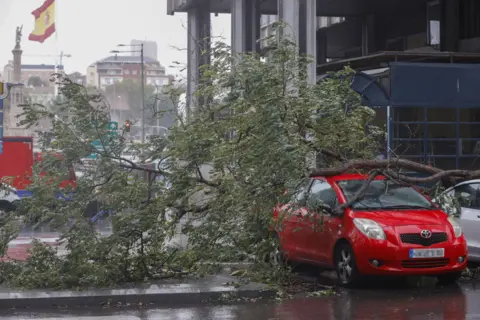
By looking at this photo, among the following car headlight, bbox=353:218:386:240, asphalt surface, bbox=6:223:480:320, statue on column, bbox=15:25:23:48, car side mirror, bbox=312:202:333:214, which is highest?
statue on column, bbox=15:25:23:48

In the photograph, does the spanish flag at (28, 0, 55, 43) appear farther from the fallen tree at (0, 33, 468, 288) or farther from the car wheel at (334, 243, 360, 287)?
the car wheel at (334, 243, 360, 287)

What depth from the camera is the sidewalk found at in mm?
10500

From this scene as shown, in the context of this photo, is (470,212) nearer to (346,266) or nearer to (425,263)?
(425,263)

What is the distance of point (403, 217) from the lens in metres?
12.0

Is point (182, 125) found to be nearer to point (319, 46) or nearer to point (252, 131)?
point (252, 131)

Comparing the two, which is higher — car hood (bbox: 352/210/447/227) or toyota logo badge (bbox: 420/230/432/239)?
car hood (bbox: 352/210/447/227)

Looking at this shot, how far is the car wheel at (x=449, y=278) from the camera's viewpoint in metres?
12.2

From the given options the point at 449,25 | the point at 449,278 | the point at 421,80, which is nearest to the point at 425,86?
the point at 421,80

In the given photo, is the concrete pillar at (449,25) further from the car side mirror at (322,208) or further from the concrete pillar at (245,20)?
the car side mirror at (322,208)

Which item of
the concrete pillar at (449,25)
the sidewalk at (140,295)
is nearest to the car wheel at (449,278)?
the sidewalk at (140,295)

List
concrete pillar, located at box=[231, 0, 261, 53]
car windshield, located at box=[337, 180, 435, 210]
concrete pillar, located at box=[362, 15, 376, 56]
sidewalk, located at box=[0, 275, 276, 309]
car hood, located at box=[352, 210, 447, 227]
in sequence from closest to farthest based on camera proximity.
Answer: sidewalk, located at box=[0, 275, 276, 309], car hood, located at box=[352, 210, 447, 227], car windshield, located at box=[337, 180, 435, 210], concrete pillar, located at box=[231, 0, 261, 53], concrete pillar, located at box=[362, 15, 376, 56]

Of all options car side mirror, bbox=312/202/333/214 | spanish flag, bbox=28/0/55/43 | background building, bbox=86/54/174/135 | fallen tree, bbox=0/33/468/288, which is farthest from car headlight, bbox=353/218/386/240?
spanish flag, bbox=28/0/55/43

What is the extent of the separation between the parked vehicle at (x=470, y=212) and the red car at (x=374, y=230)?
1.22 metres

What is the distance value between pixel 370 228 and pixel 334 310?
182 cm
